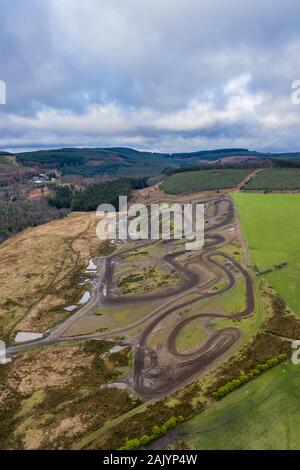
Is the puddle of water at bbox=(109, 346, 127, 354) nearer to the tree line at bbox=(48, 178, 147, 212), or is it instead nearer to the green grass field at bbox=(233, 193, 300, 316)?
the green grass field at bbox=(233, 193, 300, 316)

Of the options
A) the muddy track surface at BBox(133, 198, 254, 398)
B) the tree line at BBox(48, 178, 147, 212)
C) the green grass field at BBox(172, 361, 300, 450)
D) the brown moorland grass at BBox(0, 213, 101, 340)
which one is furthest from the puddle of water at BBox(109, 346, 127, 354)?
the tree line at BBox(48, 178, 147, 212)

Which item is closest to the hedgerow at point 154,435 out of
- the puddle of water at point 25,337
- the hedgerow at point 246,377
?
the hedgerow at point 246,377

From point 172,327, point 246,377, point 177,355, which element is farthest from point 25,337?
point 246,377

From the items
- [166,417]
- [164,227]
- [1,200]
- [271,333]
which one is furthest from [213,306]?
[1,200]

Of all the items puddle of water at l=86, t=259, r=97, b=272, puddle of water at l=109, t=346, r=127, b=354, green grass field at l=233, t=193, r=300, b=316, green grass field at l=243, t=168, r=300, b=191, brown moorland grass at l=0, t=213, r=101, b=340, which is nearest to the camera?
puddle of water at l=109, t=346, r=127, b=354

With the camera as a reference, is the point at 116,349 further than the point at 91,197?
No

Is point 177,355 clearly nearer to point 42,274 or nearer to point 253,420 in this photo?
point 253,420

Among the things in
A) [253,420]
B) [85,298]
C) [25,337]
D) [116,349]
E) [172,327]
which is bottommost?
[25,337]

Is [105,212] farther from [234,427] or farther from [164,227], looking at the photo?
[234,427]
